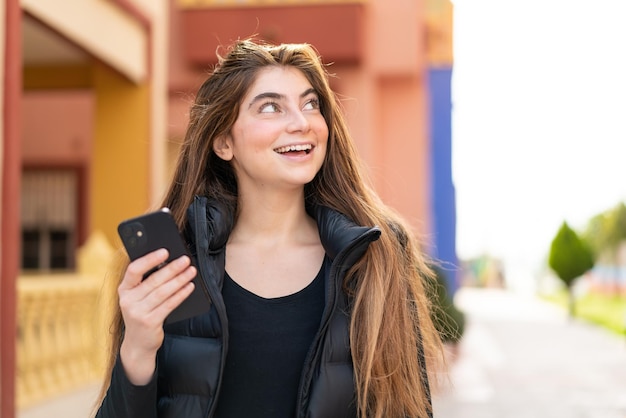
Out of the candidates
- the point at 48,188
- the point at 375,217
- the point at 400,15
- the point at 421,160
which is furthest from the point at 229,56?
the point at 48,188

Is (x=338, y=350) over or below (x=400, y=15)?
below

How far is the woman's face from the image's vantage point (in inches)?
98.0

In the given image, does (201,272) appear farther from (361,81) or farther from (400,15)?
(400,15)

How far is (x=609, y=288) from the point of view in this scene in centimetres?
3603

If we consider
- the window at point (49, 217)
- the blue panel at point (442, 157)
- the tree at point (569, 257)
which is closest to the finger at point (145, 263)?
the window at point (49, 217)

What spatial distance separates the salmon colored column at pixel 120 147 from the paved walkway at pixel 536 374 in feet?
11.8

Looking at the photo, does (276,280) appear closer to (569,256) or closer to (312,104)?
(312,104)

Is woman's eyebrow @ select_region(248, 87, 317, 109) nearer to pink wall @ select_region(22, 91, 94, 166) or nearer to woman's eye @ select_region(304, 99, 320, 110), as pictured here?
woman's eye @ select_region(304, 99, 320, 110)

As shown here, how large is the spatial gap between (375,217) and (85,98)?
13464 mm

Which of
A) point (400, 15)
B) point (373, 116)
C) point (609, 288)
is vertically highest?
point (400, 15)

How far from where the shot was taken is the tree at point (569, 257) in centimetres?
2097

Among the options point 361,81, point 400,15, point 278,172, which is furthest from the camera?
point 400,15

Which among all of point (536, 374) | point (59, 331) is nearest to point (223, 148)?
point (59, 331)

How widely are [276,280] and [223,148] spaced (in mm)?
457
